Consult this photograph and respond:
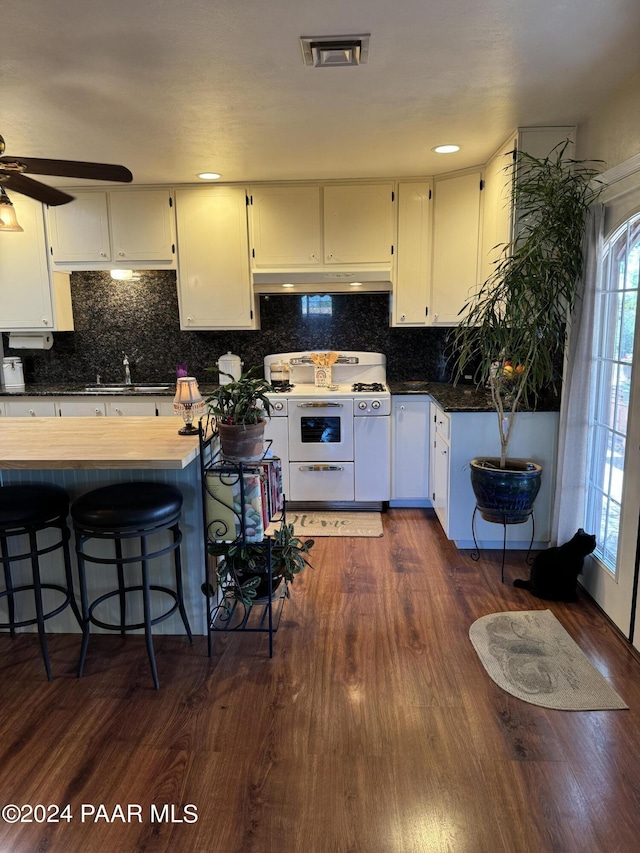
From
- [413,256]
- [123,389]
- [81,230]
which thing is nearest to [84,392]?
[123,389]

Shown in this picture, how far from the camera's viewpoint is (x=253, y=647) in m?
2.59

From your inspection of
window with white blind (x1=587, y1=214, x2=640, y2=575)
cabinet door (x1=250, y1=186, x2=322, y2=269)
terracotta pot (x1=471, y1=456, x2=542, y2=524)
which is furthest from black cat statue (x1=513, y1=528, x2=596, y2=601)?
cabinet door (x1=250, y1=186, x2=322, y2=269)

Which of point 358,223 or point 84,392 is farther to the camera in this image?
point 84,392

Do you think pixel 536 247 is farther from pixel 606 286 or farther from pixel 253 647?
pixel 253 647

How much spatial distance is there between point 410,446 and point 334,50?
8.89ft

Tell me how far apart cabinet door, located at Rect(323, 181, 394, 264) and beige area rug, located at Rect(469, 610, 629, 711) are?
2.69 metres

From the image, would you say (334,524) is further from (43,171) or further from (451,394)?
(43,171)

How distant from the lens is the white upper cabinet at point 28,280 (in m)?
4.34

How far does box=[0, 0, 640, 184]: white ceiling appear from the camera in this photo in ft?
6.13

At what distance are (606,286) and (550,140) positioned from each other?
0.91m

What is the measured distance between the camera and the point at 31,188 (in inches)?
93.5

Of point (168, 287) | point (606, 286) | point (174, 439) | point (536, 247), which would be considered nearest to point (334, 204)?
point (168, 287)

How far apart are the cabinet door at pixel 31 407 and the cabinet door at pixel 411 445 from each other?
2607 millimetres

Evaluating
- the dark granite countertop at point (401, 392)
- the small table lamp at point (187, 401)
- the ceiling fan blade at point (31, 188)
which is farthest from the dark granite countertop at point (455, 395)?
the ceiling fan blade at point (31, 188)
